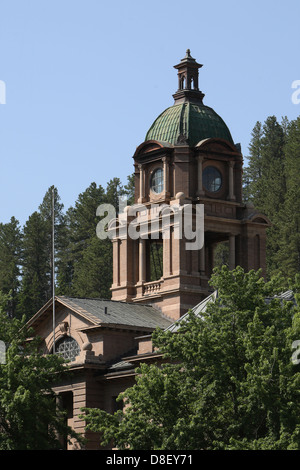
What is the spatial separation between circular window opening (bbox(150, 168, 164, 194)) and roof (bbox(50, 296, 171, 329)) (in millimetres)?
6396

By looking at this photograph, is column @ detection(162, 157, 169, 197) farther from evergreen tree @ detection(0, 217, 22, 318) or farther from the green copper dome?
evergreen tree @ detection(0, 217, 22, 318)

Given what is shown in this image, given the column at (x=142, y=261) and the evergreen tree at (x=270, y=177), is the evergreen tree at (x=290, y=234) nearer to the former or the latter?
the evergreen tree at (x=270, y=177)

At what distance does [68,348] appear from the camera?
65.7 m

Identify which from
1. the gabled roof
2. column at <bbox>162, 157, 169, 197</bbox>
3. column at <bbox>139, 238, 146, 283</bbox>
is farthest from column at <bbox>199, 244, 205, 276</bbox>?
column at <bbox>139, 238, 146, 283</bbox>

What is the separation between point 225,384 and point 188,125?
24.4 metres

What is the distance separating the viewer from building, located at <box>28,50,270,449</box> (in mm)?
63344

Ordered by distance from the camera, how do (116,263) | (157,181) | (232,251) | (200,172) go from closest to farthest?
(200,172)
(232,251)
(157,181)
(116,263)

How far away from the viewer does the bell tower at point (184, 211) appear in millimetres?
67000

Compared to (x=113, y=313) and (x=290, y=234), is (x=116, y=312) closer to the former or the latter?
(x=113, y=313)

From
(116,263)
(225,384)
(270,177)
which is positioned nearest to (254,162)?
(270,177)

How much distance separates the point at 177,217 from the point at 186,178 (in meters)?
2.60

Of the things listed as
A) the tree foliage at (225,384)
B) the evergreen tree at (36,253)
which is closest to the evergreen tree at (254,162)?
the evergreen tree at (36,253)

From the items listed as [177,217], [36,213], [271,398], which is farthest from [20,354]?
[36,213]
